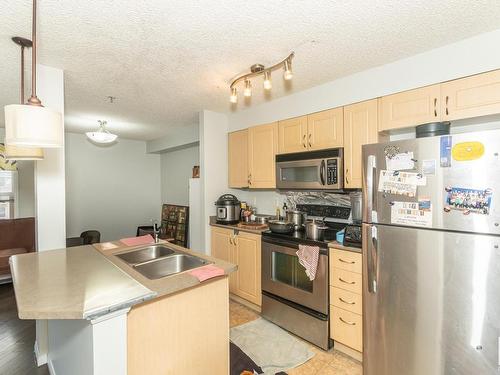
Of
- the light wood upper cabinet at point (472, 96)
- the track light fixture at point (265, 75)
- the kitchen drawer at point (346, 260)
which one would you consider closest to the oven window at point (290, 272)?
the kitchen drawer at point (346, 260)

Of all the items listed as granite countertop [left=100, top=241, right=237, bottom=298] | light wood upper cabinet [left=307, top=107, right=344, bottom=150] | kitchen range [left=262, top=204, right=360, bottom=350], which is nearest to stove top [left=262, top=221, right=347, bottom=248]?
kitchen range [left=262, top=204, right=360, bottom=350]

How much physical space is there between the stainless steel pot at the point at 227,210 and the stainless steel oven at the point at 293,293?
70cm

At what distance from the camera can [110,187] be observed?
542 centimetres

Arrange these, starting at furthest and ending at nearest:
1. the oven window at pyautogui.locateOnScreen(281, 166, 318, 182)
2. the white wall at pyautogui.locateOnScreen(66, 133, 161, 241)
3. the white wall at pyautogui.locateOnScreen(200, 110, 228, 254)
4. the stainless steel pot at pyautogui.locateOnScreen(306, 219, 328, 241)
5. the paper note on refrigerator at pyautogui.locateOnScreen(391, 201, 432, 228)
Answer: the white wall at pyautogui.locateOnScreen(66, 133, 161, 241) < the white wall at pyautogui.locateOnScreen(200, 110, 228, 254) < the oven window at pyautogui.locateOnScreen(281, 166, 318, 182) < the stainless steel pot at pyautogui.locateOnScreen(306, 219, 328, 241) < the paper note on refrigerator at pyautogui.locateOnScreen(391, 201, 432, 228)

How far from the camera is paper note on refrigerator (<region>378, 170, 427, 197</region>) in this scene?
170 centimetres

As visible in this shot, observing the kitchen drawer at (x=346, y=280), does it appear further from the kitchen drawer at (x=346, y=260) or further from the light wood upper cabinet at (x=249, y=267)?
the light wood upper cabinet at (x=249, y=267)

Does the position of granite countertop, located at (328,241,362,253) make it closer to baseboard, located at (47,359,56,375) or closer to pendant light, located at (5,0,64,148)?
pendant light, located at (5,0,64,148)

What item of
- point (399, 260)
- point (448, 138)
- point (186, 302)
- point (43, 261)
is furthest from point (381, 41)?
point (43, 261)

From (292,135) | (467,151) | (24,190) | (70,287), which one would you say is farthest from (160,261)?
(24,190)

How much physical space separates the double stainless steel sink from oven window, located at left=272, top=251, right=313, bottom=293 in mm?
1066

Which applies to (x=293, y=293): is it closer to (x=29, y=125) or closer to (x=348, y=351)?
(x=348, y=351)

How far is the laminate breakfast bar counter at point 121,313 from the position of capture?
44.9 inches

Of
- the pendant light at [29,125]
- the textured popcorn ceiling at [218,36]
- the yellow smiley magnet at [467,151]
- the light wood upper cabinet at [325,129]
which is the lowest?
the yellow smiley magnet at [467,151]

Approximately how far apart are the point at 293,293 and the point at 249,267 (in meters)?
0.66
